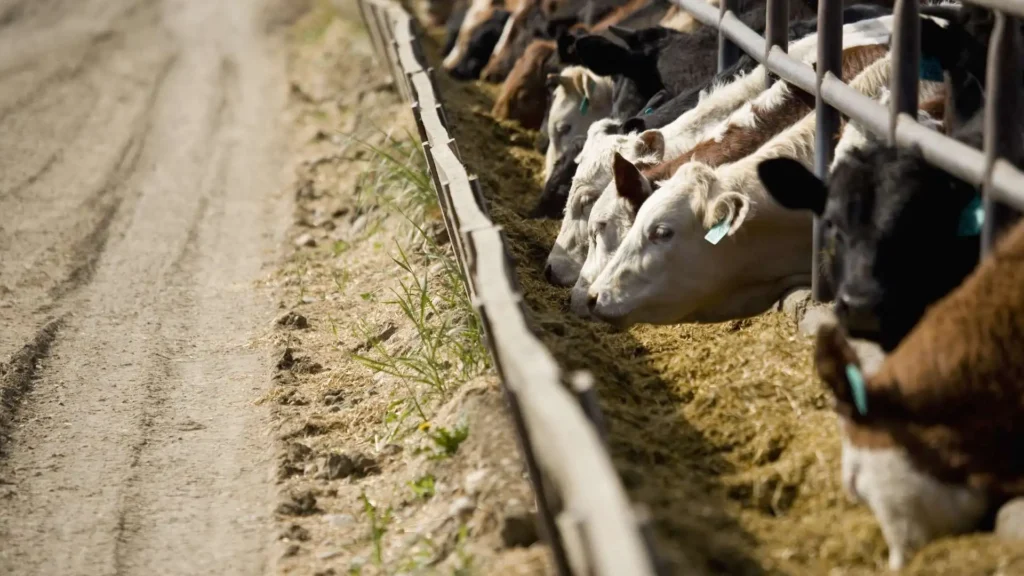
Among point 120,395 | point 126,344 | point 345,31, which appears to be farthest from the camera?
point 345,31

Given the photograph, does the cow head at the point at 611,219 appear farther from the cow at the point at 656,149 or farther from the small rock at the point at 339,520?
the small rock at the point at 339,520

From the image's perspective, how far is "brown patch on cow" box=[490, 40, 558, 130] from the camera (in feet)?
36.7

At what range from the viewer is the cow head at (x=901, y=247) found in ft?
13.8

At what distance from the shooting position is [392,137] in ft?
34.4

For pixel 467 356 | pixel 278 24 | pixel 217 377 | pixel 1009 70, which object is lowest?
pixel 278 24

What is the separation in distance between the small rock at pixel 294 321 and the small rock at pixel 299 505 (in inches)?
92.2

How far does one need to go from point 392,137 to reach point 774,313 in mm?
5363

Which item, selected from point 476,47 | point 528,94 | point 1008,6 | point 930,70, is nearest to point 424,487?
point 1008,6

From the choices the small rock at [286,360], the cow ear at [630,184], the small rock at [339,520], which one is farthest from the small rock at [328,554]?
the cow ear at [630,184]

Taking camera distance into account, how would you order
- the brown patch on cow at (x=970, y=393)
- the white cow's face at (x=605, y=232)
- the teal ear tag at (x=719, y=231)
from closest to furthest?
the brown patch on cow at (x=970, y=393)
the teal ear tag at (x=719, y=231)
the white cow's face at (x=605, y=232)

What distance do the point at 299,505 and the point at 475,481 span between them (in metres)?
0.93

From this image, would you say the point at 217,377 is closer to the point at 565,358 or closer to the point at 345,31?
the point at 565,358

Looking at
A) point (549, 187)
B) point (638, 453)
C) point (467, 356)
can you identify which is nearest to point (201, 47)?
point (549, 187)

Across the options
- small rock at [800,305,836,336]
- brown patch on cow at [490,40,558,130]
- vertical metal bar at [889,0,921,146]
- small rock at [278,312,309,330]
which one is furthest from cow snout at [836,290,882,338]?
brown patch on cow at [490,40,558,130]
